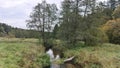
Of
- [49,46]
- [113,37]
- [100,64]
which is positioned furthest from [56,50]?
[100,64]

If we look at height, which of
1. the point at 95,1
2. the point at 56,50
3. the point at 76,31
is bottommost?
the point at 56,50

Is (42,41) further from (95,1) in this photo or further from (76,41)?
(95,1)

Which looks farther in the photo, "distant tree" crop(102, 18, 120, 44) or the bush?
"distant tree" crop(102, 18, 120, 44)

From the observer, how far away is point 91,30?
39.7 metres

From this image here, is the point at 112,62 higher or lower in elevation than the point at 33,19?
lower

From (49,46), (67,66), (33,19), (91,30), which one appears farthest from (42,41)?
(67,66)

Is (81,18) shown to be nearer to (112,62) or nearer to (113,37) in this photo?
(113,37)

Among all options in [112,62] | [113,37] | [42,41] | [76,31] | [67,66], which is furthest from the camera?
[42,41]

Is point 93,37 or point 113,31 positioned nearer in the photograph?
point 93,37

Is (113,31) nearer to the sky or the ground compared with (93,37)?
nearer to the sky

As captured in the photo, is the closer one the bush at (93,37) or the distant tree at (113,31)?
the bush at (93,37)

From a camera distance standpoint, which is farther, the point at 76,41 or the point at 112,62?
the point at 76,41

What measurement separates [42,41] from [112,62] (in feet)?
96.3

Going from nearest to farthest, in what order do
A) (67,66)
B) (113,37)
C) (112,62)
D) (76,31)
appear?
Answer: (112,62) → (67,66) → (76,31) → (113,37)
